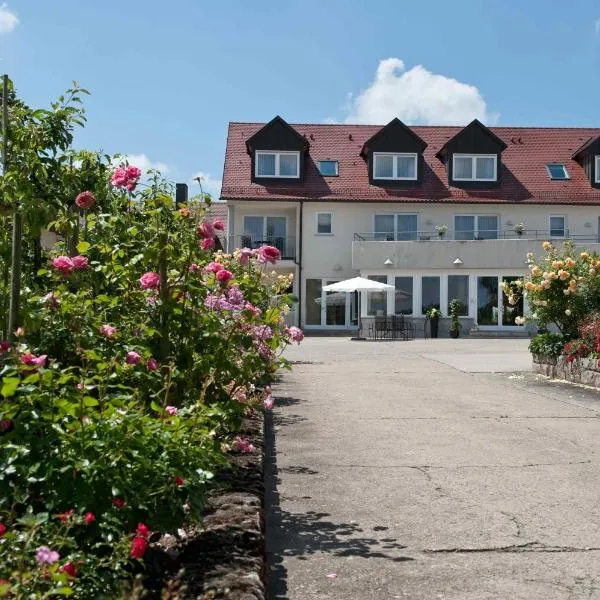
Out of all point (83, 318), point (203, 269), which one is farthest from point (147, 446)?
point (203, 269)

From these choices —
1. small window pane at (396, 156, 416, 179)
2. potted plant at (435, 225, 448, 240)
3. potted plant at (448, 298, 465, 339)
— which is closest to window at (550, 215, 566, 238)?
potted plant at (435, 225, 448, 240)

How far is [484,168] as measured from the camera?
39031mm

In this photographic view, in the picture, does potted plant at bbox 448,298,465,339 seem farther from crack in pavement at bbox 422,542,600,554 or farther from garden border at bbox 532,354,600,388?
crack in pavement at bbox 422,542,600,554

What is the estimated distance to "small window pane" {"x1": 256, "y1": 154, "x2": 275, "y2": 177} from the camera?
38.6m

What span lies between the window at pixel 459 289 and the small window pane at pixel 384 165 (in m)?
6.03

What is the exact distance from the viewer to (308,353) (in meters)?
23.7

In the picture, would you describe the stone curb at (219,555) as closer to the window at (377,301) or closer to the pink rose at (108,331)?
the pink rose at (108,331)

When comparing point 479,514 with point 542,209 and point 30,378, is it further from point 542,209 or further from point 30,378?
point 542,209

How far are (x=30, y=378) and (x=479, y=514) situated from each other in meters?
3.39

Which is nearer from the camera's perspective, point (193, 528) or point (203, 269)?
point (193, 528)

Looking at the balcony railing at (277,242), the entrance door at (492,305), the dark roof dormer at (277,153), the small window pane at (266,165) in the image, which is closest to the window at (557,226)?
the entrance door at (492,305)

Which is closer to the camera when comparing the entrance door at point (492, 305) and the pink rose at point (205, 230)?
the pink rose at point (205, 230)

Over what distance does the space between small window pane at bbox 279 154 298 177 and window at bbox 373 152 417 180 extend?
11.8ft

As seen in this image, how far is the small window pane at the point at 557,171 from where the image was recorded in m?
39.9
